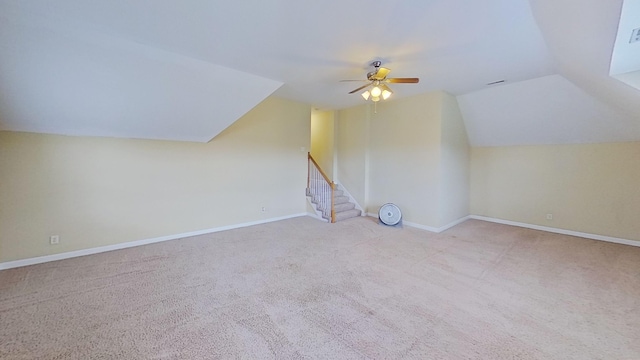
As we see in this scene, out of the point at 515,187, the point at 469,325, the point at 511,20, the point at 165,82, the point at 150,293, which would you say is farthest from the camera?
the point at 515,187

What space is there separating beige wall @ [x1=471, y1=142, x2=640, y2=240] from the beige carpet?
2.49 feet

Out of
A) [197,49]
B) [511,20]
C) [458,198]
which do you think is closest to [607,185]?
[458,198]

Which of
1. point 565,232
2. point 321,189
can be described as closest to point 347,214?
point 321,189

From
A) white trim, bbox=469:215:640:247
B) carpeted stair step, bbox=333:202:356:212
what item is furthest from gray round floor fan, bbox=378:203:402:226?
white trim, bbox=469:215:640:247

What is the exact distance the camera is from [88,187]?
3.69 m

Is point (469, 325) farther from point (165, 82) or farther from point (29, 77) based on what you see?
point (29, 77)

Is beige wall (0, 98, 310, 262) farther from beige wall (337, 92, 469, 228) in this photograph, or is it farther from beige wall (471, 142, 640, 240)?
beige wall (471, 142, 640, 240)

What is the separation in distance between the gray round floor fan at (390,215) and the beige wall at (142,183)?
2212 mm

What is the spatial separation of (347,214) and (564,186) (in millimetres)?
Result: 4688

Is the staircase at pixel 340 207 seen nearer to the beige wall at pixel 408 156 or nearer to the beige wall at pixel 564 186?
the beige wall at pixel 408 156

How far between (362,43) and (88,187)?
463 cm

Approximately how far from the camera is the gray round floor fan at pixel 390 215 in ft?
17.1

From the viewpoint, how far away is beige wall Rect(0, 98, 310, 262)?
3279mm

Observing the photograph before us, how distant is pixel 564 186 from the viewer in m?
4.97
